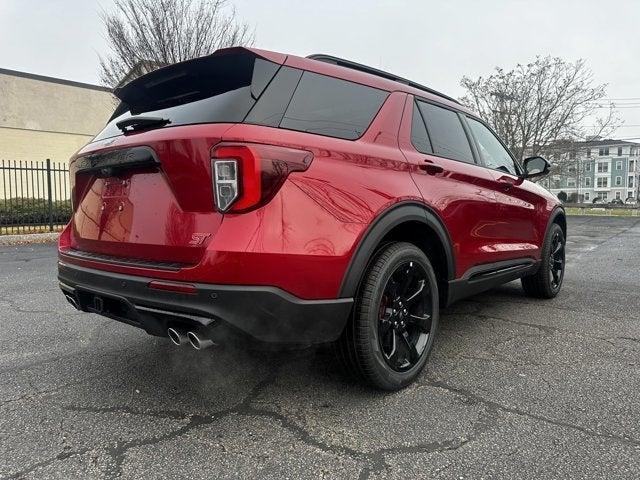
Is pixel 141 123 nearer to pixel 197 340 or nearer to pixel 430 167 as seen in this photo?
pixel 197 340

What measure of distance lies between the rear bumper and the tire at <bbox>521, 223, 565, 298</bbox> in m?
3.21

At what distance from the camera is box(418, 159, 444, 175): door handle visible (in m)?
2.90

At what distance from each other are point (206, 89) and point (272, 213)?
798mm

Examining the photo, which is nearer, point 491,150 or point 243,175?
point 243,175

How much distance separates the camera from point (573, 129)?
26.9m

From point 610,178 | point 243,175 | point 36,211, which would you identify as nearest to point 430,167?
point 243,175

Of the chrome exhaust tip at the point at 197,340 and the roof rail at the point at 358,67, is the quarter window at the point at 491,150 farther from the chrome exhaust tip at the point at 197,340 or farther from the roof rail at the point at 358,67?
the chrome exhaust tip at the point at 197,340

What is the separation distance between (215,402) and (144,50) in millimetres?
11313

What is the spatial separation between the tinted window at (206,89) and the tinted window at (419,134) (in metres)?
1.07

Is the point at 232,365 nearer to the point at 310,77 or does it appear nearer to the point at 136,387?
the point at 136,387

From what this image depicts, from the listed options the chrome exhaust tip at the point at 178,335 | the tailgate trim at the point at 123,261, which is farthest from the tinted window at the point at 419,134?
the chrome exhaust tip at the point at 178,335

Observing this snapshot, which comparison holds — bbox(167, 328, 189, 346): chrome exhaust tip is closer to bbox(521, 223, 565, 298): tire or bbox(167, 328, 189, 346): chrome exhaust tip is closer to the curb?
bbox(521, 223, 565, 298): tire

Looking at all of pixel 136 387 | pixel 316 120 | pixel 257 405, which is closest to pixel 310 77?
pixel 316 120

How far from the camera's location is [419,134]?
9.95 ft
